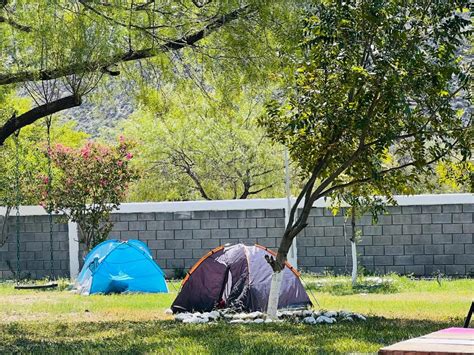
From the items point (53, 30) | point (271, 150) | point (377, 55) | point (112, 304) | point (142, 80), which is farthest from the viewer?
point (271, 150)

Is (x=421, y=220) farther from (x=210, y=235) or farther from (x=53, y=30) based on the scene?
(x=53, y=30)

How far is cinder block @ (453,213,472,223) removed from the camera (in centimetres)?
2141

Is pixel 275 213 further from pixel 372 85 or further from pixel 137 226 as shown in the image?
pixel 372 85

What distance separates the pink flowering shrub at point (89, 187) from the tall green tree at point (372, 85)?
32.2 ft

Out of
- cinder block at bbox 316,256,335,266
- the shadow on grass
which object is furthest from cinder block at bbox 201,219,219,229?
the shadow on grass

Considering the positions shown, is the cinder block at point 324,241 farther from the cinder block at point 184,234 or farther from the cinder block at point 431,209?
the cinder block at point 184,234

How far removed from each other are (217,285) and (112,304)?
221 cm

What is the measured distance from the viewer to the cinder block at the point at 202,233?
72.7 feet

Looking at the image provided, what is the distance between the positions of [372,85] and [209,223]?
10543mm

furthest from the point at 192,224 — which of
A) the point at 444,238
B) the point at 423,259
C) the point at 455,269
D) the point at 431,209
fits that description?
the point at 455,269

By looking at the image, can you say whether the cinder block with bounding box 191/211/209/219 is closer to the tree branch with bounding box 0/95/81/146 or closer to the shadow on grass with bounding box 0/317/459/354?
the shadow on grass with bounding box 0/317/459/354

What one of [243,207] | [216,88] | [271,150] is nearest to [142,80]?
[216,88]

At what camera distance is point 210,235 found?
22172 mm

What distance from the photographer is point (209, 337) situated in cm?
1107
